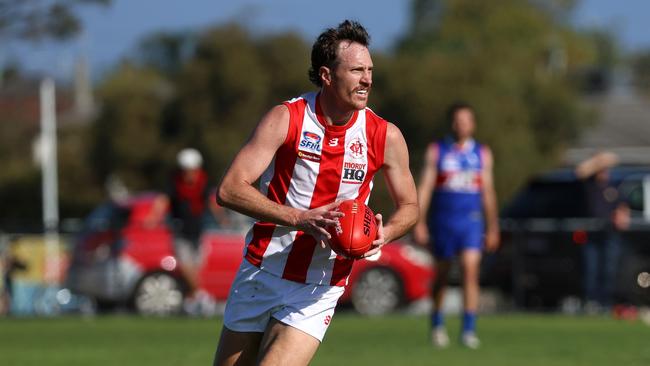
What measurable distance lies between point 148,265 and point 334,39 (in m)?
15.0

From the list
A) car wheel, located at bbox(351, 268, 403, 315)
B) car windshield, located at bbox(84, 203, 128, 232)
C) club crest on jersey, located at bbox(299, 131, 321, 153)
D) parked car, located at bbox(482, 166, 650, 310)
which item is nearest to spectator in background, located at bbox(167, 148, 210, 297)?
car windshield, located at bbox(84, 203, 128, 232)

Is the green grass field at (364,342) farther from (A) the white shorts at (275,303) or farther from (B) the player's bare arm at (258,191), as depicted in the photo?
(B) the player's bare arm at (258,191)

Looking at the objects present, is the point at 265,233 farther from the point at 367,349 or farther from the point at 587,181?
the point at 587,181

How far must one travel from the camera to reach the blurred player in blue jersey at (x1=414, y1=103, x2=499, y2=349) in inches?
595

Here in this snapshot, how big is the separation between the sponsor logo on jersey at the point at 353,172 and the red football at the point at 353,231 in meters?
0.33

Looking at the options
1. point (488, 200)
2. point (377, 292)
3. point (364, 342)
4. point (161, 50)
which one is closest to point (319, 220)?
point (488, 200)

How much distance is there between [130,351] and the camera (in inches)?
577

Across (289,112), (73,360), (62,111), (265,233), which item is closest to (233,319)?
(265,233)

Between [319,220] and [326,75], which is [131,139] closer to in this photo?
[326,75]

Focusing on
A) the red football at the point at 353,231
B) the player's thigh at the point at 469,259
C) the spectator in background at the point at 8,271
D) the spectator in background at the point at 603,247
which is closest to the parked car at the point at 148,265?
the spectator in background at the point at 8,271

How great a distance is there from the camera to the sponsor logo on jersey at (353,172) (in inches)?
302

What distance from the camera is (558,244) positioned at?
22297 mm

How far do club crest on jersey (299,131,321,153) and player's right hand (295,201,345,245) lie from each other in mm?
430

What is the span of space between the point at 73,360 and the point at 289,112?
6680 mm
